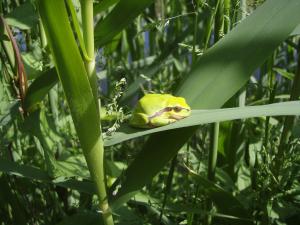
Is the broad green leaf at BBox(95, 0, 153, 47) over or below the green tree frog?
over

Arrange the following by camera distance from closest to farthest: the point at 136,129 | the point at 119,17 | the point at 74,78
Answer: the point at 74,78
the point at 136,129
the point at 119,17

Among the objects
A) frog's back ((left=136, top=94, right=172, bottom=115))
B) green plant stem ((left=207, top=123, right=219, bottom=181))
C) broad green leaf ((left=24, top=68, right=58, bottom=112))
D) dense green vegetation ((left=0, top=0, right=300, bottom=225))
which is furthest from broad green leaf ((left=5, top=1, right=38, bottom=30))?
green plant stem ((left=207, top=123, right=219, bottom=181))

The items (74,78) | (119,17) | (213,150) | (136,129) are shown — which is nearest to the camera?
(74,78)

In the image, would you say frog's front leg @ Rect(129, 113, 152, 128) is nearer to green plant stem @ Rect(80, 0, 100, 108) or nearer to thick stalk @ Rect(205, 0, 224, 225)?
green plant stem @ Rect(80, 0, 100, 108)

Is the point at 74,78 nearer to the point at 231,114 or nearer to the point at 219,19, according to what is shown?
the point at 231,114

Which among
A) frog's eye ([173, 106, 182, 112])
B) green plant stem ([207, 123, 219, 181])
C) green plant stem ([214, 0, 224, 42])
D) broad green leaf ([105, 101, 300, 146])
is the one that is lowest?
green plant stem ([207, 123, 219, 181])

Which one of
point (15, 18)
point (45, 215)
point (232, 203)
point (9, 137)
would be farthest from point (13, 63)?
point (232, 203)

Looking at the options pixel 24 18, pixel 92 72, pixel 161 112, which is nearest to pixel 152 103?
pixel 161 112
